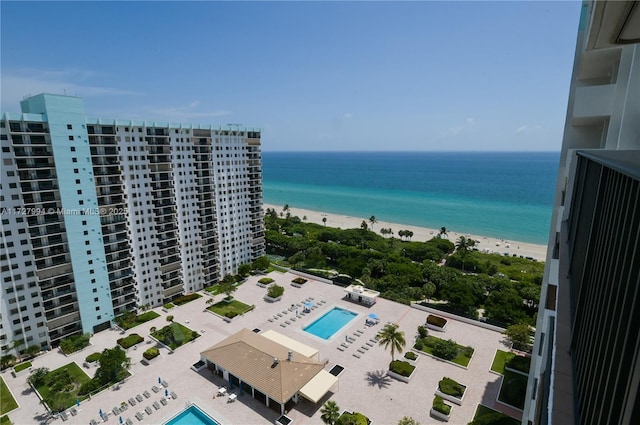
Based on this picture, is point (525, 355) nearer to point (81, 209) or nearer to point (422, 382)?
point (422, 382)

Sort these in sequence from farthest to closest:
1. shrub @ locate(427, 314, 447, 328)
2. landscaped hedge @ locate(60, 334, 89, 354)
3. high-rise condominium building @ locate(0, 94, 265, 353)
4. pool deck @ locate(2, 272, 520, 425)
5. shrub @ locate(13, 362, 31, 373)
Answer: shrub @ locate(427, 314, 447, 328) < landscaped hedge @ locate(60, 334, 89, 354) < high-rise condominium building @ locate(0, 94, 265, 353) < shrub @ locate(13, 362, 31, 373) < pool deck @ locate(2, 272, 520, 425)

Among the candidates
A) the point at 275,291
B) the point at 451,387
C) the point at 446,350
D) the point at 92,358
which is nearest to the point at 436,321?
the point at 446,350

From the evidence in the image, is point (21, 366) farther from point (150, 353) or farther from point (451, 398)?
point (451, 398)

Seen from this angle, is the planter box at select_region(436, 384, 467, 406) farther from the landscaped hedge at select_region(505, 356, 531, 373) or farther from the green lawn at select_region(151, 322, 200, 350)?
Answer: the green lawn at select_region(151, 322, 200, 350)

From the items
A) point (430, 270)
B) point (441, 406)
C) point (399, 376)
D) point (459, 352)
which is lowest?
point (399, 376)

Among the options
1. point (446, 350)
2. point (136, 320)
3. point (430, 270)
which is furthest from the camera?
point (430, 270)

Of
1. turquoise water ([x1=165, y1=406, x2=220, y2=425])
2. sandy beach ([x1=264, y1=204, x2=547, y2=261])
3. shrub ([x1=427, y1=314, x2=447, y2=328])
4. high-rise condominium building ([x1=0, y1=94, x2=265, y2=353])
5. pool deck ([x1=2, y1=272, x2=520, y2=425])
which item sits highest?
high-rise condominium building ([x1=0, y1=94, x2=265, y2=353])

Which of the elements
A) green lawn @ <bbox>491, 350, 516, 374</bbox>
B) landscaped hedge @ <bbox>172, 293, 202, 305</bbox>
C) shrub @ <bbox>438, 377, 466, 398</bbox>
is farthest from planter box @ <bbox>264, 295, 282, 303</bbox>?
green lawn @ <bbox>491, 350, 516, 374</bbox>
